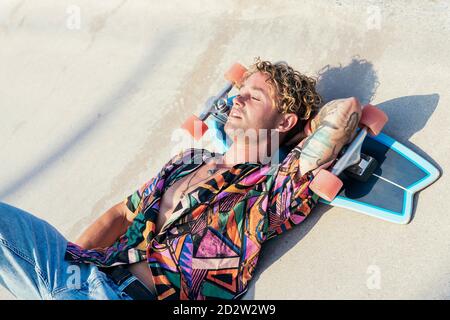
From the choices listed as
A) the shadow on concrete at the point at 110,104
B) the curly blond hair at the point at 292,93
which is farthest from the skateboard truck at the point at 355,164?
the shadow on concrete at the point at 110,104

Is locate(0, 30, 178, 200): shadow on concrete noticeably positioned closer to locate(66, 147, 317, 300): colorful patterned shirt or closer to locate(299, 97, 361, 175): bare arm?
locate(66, 147, 317, 300): colorful patterned shirt

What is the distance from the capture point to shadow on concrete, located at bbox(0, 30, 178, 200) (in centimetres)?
369

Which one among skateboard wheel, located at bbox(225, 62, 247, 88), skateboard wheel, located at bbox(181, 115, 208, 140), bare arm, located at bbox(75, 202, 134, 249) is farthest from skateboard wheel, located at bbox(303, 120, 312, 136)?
bare arm, located at bbox(75, 202, 134, 249)

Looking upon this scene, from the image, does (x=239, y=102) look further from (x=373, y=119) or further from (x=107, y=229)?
(x=107, y=229)

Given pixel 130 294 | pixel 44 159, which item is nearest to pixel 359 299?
pixel 130 294

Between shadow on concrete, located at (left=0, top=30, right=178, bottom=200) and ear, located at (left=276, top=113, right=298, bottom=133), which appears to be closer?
ear, located at (left=276, top=113, right=298, bottom=133)

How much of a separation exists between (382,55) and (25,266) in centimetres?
216

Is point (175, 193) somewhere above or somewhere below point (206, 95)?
below

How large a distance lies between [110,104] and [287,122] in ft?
4.92

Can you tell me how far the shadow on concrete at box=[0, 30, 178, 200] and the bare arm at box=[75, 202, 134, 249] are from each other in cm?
94

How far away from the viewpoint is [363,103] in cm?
296

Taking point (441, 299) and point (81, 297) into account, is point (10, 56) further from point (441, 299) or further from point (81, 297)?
point (441, 299)

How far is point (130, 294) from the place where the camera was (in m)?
2.50

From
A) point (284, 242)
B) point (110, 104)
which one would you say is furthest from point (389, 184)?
point (110, 104)
